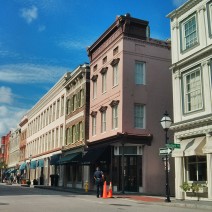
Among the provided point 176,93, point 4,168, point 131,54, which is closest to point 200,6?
point 176,93

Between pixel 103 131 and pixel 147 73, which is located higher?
pixel 147 73

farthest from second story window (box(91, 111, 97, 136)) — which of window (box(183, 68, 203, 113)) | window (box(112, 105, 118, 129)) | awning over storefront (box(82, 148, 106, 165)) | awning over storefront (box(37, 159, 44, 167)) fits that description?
awning over storefront (box(37, 159, 44, 167))

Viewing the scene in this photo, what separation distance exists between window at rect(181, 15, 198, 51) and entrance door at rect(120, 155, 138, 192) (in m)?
10.1

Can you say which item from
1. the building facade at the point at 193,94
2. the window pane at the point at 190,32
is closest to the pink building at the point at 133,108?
the building facade at the point at 193,94

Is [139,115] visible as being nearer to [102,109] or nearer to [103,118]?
[102,109]

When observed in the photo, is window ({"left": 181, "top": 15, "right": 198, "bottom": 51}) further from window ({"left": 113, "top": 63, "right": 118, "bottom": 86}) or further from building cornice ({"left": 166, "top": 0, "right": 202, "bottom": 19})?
window ({"left": 113, "top": 63, "right": 118, "bottom": 86})

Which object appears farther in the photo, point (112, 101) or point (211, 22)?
point (112, 101)

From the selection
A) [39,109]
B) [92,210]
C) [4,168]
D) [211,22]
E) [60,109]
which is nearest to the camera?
[92,210]

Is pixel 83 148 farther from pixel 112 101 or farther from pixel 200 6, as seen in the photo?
pixel 200 6

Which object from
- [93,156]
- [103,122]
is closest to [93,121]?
[103,122]

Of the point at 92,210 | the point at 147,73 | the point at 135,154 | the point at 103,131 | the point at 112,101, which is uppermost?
the point at 147,73

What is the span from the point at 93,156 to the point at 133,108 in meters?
5.24

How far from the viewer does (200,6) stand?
20.8 m

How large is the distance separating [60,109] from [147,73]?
1858 cm
